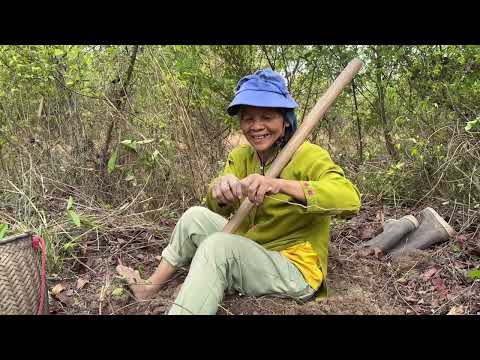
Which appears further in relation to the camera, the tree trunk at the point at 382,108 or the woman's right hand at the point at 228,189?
the tree trunk at the point at 382,108

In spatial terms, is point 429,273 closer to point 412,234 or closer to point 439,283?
point 439,283

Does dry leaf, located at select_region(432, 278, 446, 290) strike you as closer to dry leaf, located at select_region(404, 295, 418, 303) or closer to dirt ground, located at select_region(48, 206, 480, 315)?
dirt ground, located at select_region(48, 206, 480, 315)

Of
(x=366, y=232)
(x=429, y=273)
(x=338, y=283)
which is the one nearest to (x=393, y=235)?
(x=366, y=232)

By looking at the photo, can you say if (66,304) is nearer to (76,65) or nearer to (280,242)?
(280,242)

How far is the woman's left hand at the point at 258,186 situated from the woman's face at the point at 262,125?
0.35m

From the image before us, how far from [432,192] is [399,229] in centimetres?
75

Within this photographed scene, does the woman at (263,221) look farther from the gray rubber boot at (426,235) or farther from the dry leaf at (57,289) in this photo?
the gray rubber boot at (426,235)

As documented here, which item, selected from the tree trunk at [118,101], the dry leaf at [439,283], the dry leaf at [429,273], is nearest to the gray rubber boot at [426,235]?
the dry leaf at [429,273]

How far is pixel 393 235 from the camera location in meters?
3.49

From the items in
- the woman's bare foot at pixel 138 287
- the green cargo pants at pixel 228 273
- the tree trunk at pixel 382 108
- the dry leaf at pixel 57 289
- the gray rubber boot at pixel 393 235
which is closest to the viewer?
the green cargo pants at pixel 228 273

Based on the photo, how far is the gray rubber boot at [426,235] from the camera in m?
3.35

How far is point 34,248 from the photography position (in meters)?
2.38

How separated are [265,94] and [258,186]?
1.63ft

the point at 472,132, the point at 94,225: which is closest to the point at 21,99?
the point at 94,225
